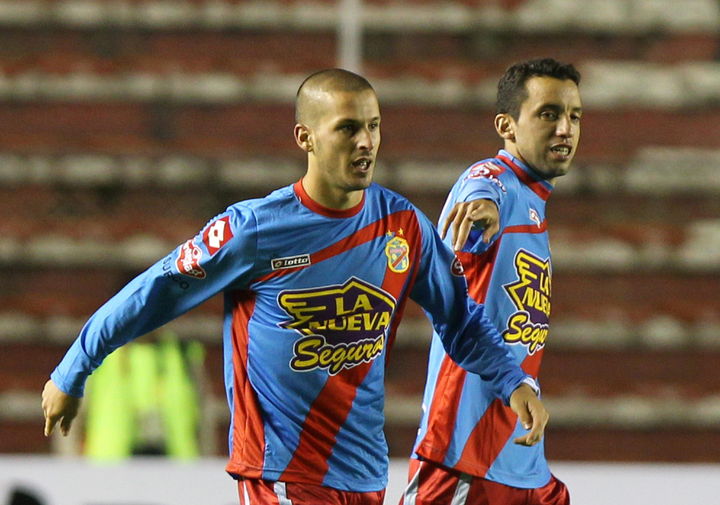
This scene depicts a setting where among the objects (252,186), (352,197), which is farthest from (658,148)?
(352,197)

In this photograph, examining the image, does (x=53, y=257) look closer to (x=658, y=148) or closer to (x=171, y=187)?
(x=171, y=187)

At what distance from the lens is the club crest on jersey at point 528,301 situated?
2.95m

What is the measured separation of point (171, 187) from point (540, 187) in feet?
17.2

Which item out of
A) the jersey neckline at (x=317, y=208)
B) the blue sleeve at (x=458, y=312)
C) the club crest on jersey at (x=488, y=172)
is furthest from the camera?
the club crest on jersey at (x=488, y=172)

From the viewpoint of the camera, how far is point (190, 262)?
252 cm

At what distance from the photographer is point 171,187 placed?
7992 mm

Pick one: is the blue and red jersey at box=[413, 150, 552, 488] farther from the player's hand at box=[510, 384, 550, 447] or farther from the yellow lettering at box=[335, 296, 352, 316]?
the yellow lettering at box=[335, 296, 352, 316]

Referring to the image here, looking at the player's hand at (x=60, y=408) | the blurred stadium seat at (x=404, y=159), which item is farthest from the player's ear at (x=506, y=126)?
the blurred stadium seat at (x=404, y=159)

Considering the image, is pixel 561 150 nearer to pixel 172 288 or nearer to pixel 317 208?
pixel 317 208

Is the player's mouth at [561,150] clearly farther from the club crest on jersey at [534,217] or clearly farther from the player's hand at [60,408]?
the player's hand at [60,408]

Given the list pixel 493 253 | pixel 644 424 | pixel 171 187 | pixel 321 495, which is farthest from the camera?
pixel 171 187

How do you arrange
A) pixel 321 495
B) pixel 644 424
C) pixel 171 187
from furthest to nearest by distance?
pixel 171 187 → pixel 644 424 → pixel 321 495

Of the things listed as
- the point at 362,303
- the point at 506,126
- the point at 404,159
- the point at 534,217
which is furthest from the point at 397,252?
the point at 404,159

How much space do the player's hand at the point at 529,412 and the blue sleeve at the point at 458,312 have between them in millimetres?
77
